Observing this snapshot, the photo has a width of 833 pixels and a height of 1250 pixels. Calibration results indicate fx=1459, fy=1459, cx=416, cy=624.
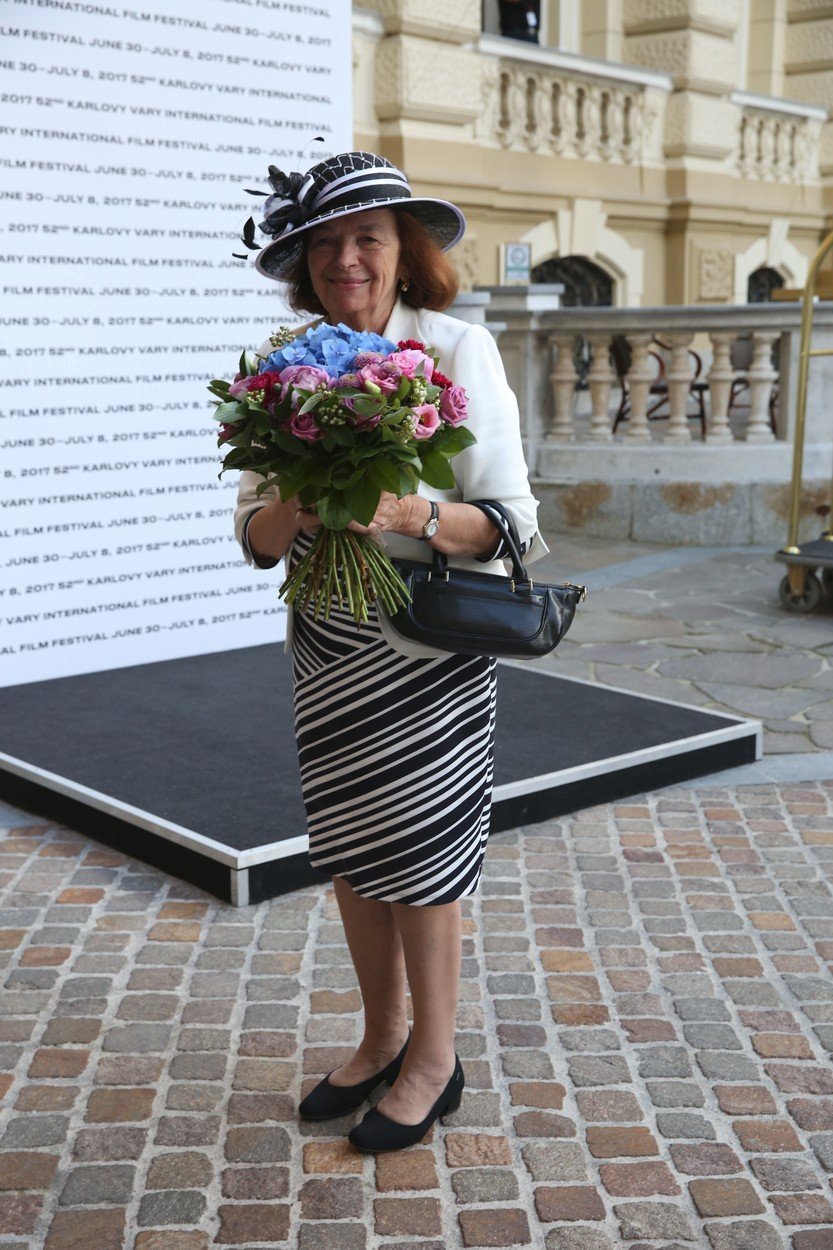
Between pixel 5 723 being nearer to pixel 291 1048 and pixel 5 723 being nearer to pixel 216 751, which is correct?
pixel 216 751

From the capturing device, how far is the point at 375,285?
2717 millimetres

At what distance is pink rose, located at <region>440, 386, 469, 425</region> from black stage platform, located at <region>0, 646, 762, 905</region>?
1.94 meters

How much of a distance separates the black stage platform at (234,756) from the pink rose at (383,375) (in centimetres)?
205

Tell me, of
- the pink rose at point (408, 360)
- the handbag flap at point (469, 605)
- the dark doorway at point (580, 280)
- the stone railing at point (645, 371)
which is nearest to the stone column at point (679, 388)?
the stone railing at point (645, 371)

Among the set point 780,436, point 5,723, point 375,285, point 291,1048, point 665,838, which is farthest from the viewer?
point 780,436

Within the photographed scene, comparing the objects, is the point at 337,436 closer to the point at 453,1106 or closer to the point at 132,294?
the point at 453,1106

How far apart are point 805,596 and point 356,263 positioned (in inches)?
234

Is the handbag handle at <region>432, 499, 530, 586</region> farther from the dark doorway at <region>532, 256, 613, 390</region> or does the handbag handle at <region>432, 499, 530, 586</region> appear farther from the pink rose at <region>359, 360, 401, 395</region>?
the dark doorway at <region>532, 256, 613, 390</region>

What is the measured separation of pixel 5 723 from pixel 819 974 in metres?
3.12

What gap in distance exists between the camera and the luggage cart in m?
7.78

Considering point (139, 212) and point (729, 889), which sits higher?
point (139, 212)

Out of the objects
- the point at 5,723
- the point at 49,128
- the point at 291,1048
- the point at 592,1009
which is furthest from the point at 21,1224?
the point at 49,128

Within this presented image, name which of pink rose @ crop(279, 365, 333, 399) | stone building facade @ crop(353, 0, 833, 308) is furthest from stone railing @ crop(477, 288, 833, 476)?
pink rose @ crop(279, 365, 333, 399)

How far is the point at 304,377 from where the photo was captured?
2.35 m
